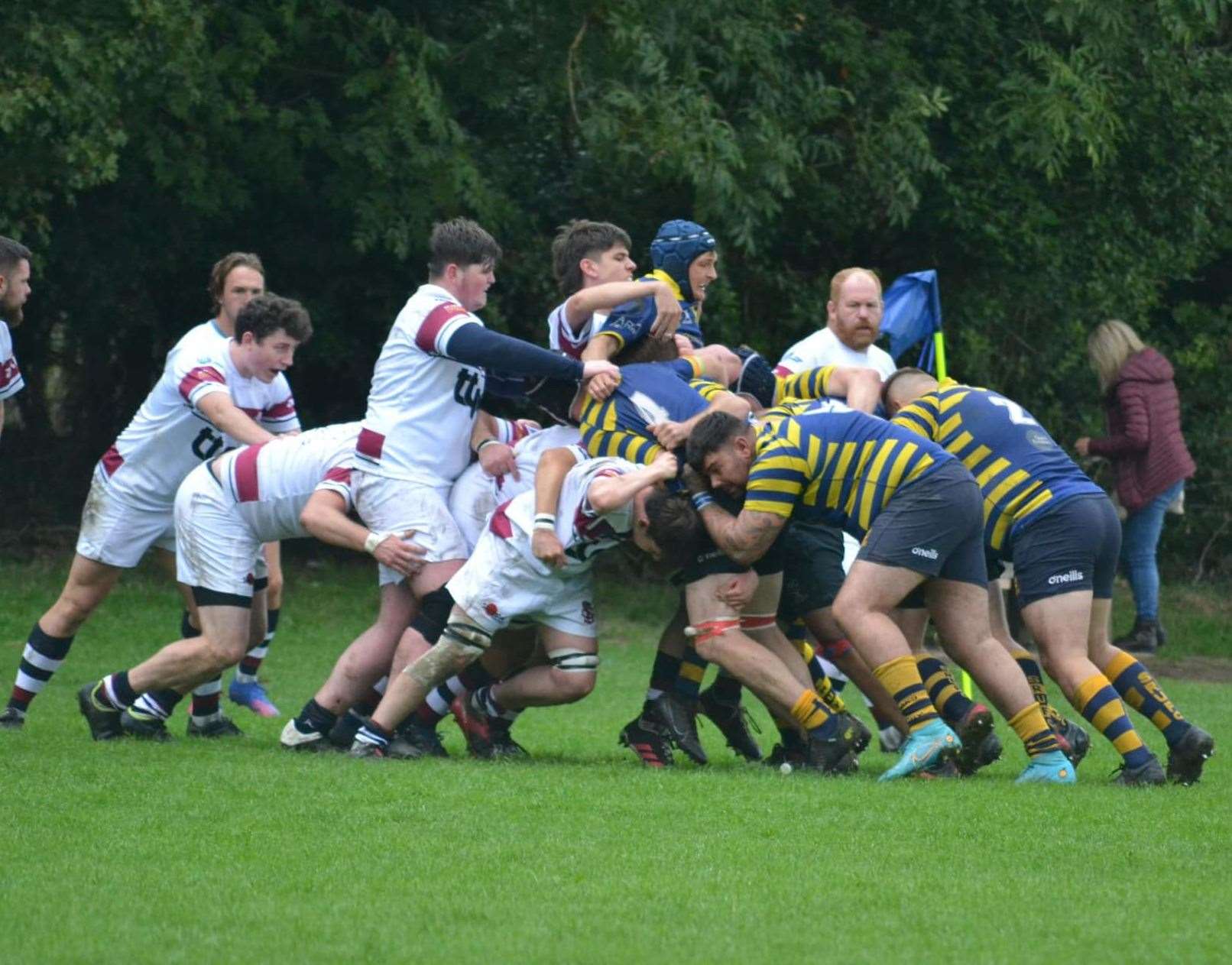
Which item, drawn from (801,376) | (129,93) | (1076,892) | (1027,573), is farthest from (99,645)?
(1076,892)

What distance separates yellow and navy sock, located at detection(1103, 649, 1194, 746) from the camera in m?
7.59

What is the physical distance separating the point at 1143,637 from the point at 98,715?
823cm

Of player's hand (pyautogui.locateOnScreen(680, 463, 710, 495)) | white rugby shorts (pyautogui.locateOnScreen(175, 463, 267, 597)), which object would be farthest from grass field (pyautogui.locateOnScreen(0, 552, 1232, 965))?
player's hand (pyautogui.locateOnScreen(680, 463, 710, 495))

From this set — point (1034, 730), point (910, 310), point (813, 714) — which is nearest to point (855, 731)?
point (813, 714)

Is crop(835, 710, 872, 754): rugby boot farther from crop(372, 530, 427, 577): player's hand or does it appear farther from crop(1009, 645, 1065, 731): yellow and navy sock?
crop(372, 530, 427, 577): player's hand

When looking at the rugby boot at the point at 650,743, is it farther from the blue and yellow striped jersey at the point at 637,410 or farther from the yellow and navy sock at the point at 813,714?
the blue and yellow striped jersey at the point at 637,410

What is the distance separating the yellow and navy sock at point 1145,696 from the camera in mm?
7590

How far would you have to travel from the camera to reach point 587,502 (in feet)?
24.6

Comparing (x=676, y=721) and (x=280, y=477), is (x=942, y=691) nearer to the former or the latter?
(x=676, y=721)

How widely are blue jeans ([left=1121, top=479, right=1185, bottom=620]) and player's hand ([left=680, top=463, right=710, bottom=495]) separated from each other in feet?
23.1

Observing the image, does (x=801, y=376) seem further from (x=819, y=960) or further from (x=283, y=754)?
(x=819, y=960)

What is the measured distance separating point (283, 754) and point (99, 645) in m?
5.38

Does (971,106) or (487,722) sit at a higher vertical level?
(971,106)

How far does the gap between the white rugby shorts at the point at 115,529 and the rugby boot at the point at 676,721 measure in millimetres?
2568
